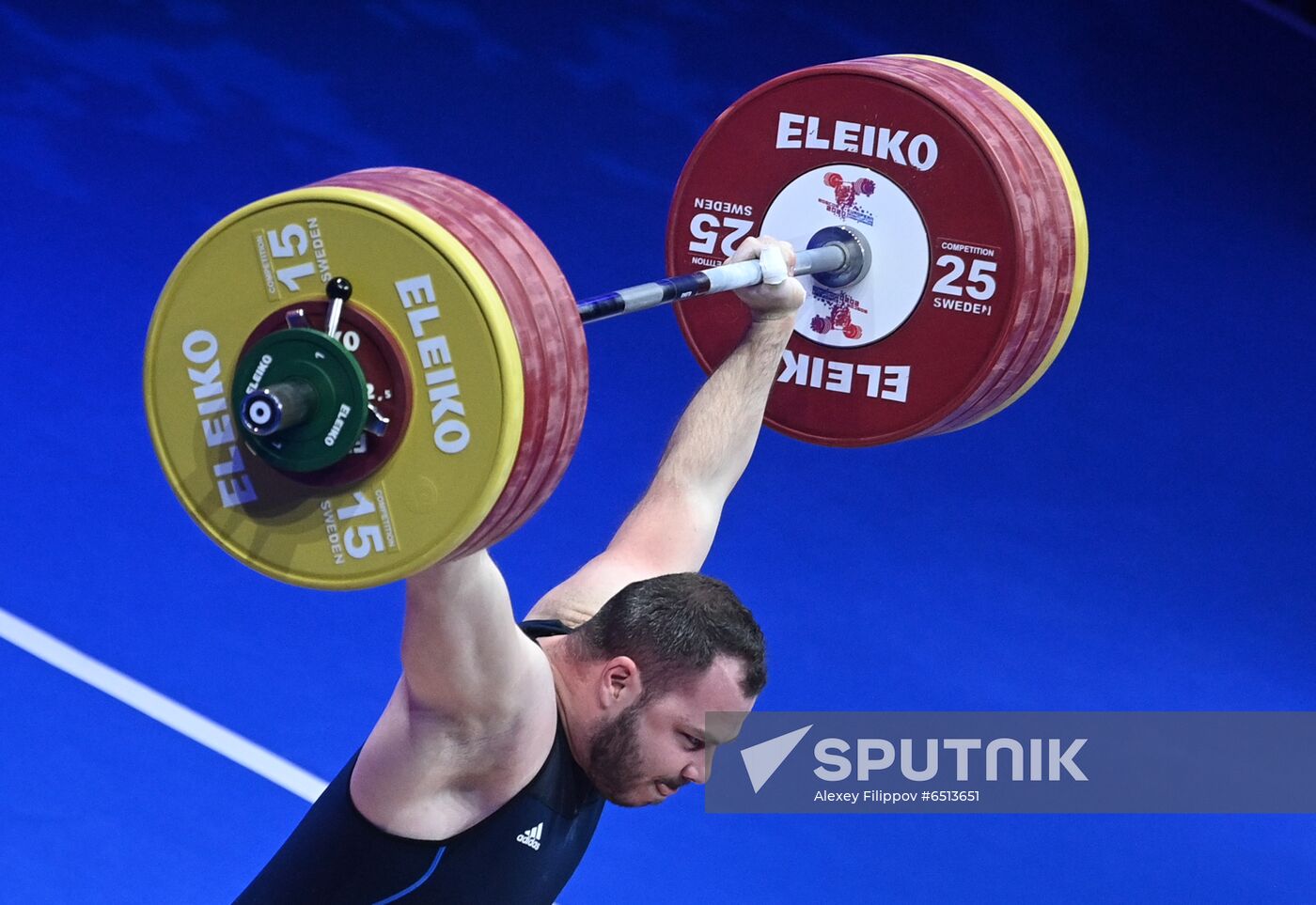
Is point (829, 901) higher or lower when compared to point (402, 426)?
higher

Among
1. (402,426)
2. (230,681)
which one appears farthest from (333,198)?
(230,681)

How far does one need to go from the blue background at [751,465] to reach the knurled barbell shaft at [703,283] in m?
1.42

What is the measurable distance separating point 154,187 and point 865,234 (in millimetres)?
2822

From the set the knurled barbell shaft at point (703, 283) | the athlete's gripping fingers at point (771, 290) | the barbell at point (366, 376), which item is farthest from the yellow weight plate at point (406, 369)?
the athlete's gripping fingers at point (771, 290)

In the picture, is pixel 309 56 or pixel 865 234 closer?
pixel 865 234

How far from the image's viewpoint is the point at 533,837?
2189 mm

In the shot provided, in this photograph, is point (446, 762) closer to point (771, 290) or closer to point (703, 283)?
point (703, 283)

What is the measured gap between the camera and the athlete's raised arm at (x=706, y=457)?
2.68 metres

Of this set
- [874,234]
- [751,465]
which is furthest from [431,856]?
[751,465]

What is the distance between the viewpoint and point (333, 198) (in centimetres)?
170

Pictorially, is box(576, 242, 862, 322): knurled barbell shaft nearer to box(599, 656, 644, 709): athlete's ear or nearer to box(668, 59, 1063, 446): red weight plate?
box(668, 59, 1063, 446): red weight plate

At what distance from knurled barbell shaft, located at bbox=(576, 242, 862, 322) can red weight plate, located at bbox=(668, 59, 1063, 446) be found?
7cm

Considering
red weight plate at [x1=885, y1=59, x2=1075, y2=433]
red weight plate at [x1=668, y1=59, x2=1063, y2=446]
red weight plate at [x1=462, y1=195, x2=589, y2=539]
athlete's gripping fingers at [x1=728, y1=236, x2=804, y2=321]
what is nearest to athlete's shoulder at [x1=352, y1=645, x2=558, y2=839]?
red weight plate at [x1=462, y1=195, x2=589, y2=539]

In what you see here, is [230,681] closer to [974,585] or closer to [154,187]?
[154,187]
